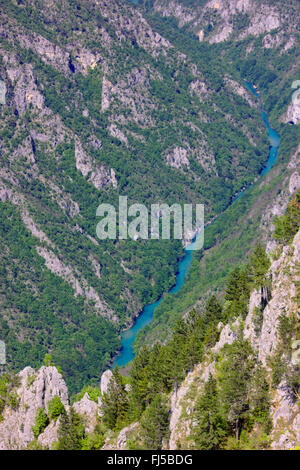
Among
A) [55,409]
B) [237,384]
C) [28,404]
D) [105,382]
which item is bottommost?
[55,409]

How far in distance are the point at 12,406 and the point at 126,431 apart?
25566mm

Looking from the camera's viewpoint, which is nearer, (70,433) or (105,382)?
(70,433)

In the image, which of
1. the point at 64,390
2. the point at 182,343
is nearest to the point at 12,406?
the point at 64,390

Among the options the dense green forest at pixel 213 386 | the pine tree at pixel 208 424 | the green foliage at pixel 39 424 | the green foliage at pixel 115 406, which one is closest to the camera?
the pine tree at pixel 208 424

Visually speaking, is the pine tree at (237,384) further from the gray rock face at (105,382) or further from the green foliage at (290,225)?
the gray rock face at (105,382)

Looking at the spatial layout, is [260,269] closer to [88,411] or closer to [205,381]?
[205,381]

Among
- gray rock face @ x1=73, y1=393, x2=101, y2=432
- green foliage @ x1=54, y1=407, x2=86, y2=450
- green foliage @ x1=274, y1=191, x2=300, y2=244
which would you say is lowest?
green foliage @ x1=54, y1=407, x2=86, y2=450

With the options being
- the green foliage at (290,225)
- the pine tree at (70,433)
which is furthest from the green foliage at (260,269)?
the pine tree at (70,433)

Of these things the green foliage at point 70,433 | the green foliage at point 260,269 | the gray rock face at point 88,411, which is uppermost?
the green foliage at point 260,269

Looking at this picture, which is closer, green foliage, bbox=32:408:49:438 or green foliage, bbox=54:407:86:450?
green foliage, bbox=54:407:86:450

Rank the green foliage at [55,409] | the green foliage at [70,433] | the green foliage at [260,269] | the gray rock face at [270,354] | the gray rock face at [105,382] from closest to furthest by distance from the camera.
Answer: the gray rock face at [270,354], the green foliage at [260,269], the green foliage at [70,433], the green foliage at [55,409], the gray rock face at [105,382]

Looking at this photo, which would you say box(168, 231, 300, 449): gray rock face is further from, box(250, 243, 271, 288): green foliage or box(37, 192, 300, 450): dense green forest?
box(250, 243, 271, 288): green foliage

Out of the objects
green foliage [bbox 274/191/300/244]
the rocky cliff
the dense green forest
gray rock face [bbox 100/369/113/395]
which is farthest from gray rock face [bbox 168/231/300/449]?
gray rock face [bbox 100/369/113/395]

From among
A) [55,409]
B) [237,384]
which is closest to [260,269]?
[237,384]
